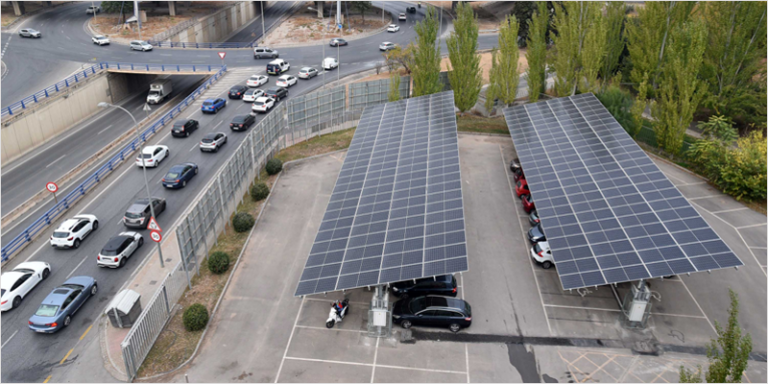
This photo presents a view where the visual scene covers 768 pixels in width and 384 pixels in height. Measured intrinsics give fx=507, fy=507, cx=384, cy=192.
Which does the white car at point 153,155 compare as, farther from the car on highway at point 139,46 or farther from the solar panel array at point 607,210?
the car on highway at point 139,46

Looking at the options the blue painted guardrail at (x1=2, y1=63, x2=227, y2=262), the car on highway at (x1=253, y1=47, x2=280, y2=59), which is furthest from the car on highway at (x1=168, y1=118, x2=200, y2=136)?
the car on highway at (x1=253, y1=47, x2=280, y2=59)

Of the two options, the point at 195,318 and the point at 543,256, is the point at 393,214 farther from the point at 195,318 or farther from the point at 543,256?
the point at 195,318

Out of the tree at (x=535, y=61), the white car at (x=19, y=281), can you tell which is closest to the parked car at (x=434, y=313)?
the white car at (x=19, y=281)

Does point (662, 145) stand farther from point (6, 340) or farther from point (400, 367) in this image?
point (6, 340)

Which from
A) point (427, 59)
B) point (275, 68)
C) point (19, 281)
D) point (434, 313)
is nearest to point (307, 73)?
point (275, 68)

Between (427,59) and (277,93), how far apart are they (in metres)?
18.4

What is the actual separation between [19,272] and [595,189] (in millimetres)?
32529

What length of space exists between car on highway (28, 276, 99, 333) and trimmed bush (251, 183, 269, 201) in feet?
39.3

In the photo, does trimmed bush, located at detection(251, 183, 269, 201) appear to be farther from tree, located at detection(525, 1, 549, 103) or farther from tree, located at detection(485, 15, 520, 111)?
tree, located at detection(525, 1, 549, 103)

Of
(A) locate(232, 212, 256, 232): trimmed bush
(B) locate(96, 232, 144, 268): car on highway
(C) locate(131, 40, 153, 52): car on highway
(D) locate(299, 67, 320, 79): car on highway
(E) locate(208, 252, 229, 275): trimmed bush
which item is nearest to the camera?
(E) locate(208, 252, 229, 275): trimmed bush

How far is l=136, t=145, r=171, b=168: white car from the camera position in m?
42.6

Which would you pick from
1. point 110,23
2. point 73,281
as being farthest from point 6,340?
point 110,23

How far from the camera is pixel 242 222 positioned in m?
32.7

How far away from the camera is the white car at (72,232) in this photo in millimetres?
31891
